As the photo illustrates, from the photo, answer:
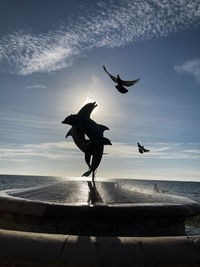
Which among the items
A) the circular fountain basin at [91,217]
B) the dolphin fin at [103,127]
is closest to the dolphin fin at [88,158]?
the dolphin fin at [103,127]

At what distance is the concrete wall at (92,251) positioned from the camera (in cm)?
237

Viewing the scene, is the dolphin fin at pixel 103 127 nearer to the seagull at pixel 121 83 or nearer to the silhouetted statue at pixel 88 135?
the silhouetted statue at pixel 88 135

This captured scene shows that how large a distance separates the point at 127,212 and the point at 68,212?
94 cm

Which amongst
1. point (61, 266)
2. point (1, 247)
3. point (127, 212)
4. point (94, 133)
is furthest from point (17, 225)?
point (94, 133)

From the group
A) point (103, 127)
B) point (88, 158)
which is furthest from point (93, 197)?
point (103, 127)

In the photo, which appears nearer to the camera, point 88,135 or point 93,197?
point 93,197

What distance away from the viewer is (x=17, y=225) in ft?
15.2

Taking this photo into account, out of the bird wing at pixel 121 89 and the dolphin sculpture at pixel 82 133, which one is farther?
the dolphin sculpture at pixel 82 133

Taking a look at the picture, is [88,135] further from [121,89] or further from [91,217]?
[91,217]

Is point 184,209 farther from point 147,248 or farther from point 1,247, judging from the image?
point 1,247

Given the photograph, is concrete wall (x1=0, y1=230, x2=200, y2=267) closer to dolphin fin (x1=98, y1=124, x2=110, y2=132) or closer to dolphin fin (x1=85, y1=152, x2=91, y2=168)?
dolphin fin (x1=85, y1=152, x2=91, y2=168)

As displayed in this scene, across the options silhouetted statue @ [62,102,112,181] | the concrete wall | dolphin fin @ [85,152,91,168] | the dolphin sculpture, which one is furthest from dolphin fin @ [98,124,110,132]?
the concrete wall

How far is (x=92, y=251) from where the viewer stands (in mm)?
2459

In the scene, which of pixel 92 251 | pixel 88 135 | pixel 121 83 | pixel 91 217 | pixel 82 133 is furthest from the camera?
pixel 82 133
